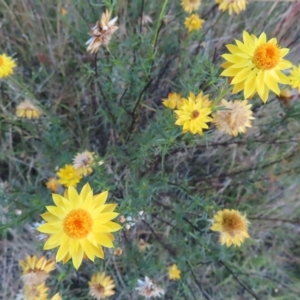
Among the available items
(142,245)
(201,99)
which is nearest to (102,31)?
(201,99)

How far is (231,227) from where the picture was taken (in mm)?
1629

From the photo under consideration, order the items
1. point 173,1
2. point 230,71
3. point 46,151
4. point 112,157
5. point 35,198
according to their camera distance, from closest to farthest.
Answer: point 230,71
point 35,198
point 112,157
point 46,151
point 173,1

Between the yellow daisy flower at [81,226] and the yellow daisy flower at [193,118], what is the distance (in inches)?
13.4

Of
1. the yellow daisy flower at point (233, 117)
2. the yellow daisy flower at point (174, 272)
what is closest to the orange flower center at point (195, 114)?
the yellow daisy flower at point (233, 117)

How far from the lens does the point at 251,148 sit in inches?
86.8

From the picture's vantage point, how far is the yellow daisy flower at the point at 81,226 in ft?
3.84

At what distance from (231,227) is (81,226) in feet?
2.26

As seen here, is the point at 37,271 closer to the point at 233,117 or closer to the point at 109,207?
the point at 109,207

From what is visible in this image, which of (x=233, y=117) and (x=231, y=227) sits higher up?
(x=233, y=117)

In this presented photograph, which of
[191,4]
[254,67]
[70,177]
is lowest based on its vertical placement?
[70,177]

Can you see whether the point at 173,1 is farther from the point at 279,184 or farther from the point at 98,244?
the point at 98,244

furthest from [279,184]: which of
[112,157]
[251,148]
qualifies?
[112,157]

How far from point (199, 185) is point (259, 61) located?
1031 mm

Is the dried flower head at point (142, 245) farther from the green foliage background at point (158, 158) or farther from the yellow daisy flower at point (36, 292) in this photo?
the yellow daisy flower at point (36, 292)
